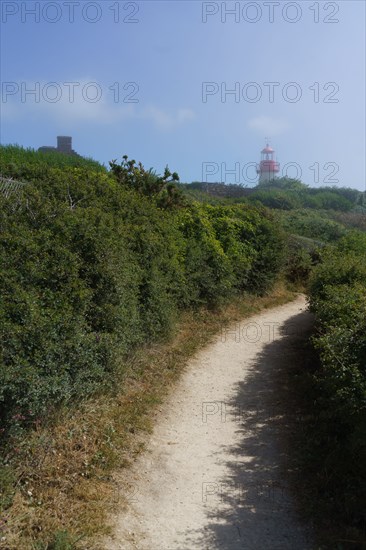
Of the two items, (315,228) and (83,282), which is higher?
(315,228)

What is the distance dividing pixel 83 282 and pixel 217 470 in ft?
8.86

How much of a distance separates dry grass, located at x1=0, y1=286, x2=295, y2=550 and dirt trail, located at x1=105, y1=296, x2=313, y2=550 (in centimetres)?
19

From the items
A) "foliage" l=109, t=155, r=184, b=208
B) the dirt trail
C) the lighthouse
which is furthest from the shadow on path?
the lighthouse

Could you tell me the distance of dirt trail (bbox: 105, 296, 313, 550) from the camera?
16.2 ft

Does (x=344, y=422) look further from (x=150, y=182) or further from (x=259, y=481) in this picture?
(x=150, y=182)

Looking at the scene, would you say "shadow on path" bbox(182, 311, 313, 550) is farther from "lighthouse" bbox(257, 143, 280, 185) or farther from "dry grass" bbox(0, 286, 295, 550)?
"lighthouse" bbox(257, 143, 280, 185)

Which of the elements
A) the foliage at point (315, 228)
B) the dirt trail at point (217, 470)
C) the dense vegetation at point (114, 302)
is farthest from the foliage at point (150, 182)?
the foliage at point (315, 228)

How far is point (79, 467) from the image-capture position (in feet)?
18.5

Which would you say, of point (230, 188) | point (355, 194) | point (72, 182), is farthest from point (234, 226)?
point (355, 194)

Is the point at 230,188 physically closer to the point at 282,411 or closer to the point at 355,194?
the point at 355,194

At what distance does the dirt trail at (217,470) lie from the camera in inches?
194

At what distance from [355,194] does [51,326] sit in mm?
40548

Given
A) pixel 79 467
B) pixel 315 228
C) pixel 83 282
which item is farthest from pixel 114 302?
pixel 315 228

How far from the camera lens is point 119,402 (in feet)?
23.8
